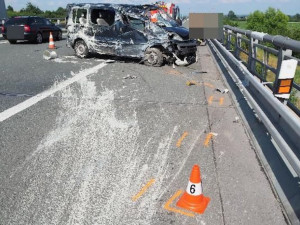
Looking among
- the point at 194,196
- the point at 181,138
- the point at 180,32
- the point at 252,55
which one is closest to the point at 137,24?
the point at 180,32

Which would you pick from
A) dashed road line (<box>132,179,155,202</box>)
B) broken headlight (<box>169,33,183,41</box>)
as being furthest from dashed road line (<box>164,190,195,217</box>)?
broken headlight (<box>169,33,183,41</box>)

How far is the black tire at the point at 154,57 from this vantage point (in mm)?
10469

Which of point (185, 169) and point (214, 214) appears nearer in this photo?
point (214, 214)

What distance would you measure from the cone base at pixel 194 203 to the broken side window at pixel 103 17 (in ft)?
30.3

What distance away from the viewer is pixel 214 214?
9.27ft

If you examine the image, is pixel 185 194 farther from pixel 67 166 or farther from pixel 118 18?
pixel 118 18

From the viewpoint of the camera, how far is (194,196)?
116 inches

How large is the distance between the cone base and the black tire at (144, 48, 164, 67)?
26.0 ft

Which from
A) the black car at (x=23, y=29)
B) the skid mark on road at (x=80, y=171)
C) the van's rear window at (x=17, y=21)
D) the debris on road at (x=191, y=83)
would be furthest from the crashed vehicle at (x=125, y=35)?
the van's rear window at (x=17, y=21)

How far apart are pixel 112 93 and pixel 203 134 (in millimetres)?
2952

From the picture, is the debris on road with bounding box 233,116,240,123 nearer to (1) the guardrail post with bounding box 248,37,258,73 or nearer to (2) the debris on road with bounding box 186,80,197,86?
(1) the guardrail post with bounding box 248,37,258,73

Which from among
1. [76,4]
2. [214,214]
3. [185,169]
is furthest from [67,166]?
[76,4]

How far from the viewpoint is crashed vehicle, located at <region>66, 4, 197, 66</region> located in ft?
Result: 34.4

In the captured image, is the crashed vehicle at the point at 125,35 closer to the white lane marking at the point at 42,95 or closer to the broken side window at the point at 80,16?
the broken side window at the point at 80,16
